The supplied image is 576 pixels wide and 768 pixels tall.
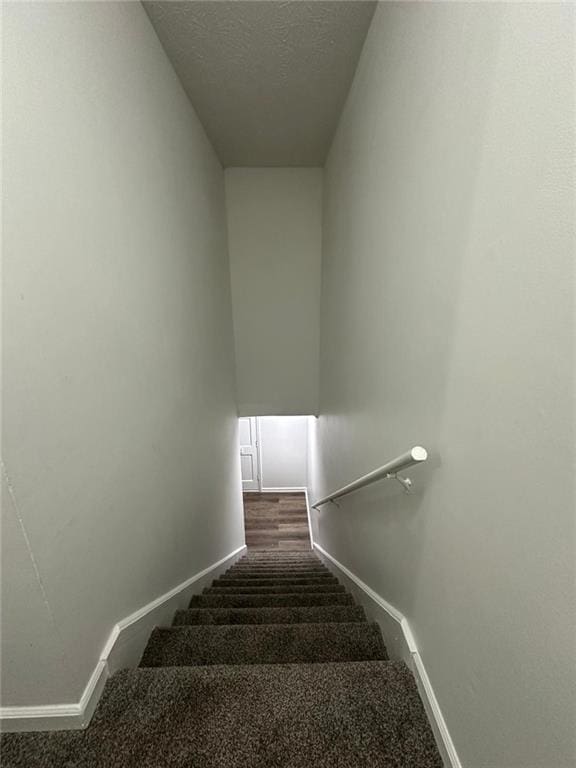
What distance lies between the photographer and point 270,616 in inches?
66.0

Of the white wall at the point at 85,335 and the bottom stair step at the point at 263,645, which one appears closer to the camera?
the white wall at the point at 85,335

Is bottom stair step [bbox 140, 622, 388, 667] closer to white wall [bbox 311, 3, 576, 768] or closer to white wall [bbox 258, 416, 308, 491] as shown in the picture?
white wall [bbox 311, 3, 576, 768]

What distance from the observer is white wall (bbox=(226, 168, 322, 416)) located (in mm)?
3061

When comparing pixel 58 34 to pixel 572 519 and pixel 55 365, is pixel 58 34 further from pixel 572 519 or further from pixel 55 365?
pixel 572 519

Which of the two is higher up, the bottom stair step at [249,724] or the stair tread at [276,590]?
the bottom stair step at [249,724]

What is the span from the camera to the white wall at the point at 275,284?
10.0ft

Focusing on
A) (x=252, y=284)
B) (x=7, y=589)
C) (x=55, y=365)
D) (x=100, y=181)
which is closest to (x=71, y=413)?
(x=55, y=365)

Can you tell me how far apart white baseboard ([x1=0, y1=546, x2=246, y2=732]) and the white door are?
395cm

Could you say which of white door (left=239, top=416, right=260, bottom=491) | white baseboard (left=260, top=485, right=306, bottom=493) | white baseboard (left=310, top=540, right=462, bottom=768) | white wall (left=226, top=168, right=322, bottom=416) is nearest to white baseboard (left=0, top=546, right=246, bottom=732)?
white baseboard (left=310, top=540, right=462, bottom=768)

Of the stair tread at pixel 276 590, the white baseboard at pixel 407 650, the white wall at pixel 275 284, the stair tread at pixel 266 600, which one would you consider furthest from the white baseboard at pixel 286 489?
the white baseboard at pixel 407 650

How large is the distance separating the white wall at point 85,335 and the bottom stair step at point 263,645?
23 cm

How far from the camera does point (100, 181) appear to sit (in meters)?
1.02

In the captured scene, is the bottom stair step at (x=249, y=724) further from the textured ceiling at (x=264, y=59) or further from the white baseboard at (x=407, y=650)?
the textured ceiling at (x=264, y=59)

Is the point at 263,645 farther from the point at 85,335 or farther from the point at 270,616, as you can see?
the point at 85,335
